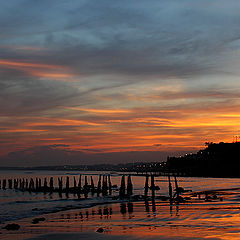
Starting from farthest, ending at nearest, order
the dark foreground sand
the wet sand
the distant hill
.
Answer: the distant hill < the wet sand < the dark foreground sand

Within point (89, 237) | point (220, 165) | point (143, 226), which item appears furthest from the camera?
A: point (220, 165)

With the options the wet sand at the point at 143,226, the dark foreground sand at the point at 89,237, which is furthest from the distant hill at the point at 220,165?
the dark foreground sand at the point at 89,237

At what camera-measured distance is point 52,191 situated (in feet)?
287

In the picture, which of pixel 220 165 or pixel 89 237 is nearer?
pixel 89 237

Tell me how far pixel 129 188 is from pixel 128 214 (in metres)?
27.2

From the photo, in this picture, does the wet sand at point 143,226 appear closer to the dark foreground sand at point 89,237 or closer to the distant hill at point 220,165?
the dark foreground sand at point 89,237

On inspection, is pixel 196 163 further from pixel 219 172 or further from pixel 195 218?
pixel 195 218

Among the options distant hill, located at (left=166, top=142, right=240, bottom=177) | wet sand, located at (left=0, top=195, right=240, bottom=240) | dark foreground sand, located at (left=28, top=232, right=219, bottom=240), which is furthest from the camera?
distant hill, located at (left=166, top=142, right=240, bottom=177)

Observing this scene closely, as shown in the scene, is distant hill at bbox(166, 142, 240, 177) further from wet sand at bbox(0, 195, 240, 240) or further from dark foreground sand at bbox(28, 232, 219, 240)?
dark foreground sand at bbox(28, 232, 219, 240)

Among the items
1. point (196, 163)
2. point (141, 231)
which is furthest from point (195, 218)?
point (196, 163)

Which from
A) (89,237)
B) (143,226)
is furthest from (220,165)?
(89,237)

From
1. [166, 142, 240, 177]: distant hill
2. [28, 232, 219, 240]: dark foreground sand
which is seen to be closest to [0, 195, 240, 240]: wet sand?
[28, 232, 219, 240]: dark foreground sand

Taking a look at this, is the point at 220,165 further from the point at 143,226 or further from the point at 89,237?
the point at 89,237

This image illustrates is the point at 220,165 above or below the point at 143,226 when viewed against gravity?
above
